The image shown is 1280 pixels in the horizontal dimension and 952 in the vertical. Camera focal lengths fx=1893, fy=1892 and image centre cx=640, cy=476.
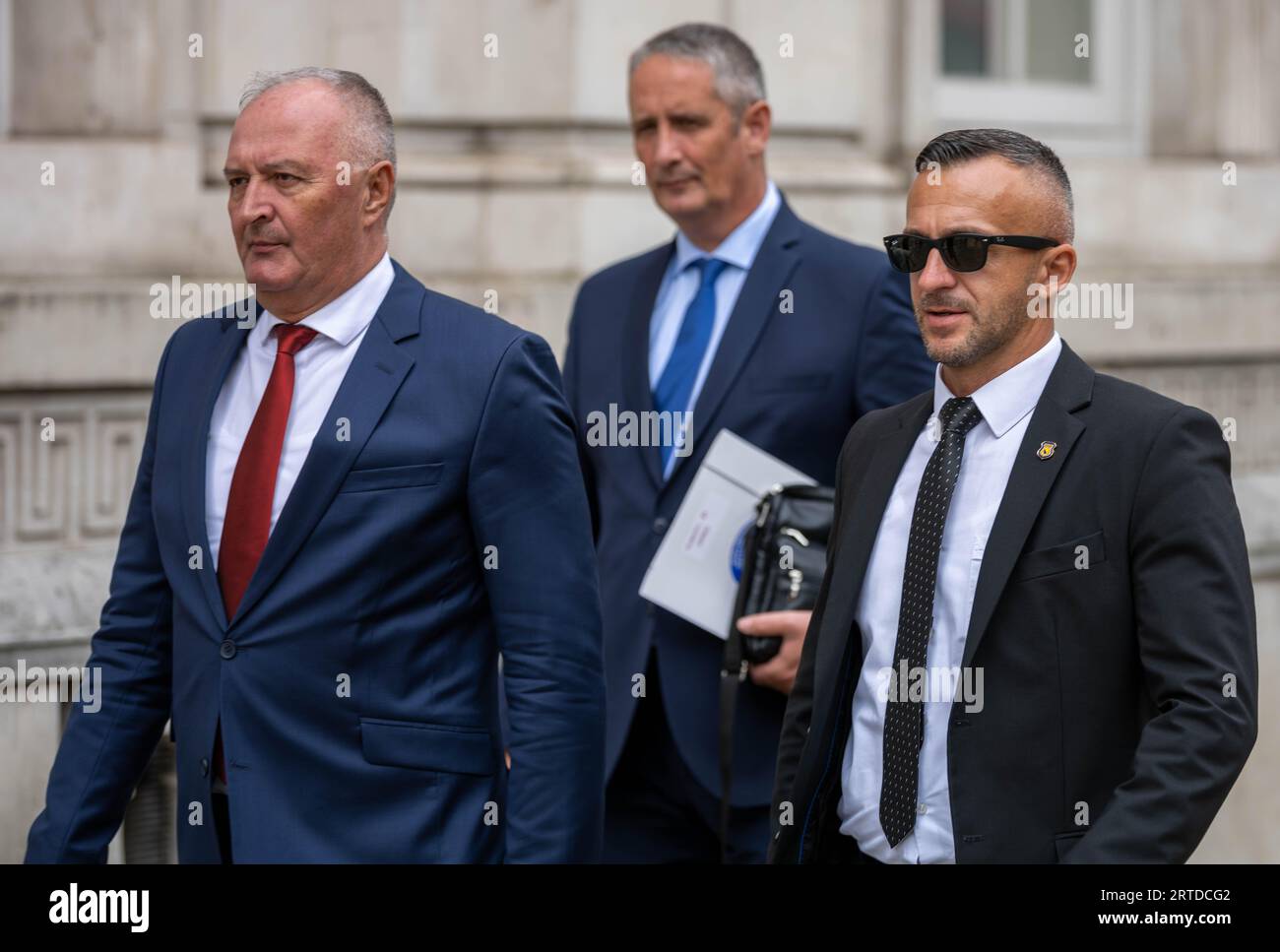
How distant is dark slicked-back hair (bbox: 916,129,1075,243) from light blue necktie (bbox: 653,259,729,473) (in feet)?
4.75

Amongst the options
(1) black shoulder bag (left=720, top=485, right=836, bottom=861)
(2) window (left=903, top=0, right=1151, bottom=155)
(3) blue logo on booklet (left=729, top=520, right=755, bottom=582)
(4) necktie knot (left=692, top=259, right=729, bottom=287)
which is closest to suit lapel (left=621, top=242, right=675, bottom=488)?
(4) necktie knot (left=692, top=259, right=729, bottom=287)

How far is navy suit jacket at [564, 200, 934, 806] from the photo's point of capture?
4.15 meters

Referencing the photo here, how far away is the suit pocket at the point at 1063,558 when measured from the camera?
8.94ft

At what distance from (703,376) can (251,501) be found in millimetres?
1498

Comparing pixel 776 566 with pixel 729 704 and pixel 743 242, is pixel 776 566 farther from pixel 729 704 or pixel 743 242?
pixel 743 242

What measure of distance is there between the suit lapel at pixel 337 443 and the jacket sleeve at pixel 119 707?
0.35 meters

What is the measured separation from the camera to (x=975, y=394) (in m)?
2.91

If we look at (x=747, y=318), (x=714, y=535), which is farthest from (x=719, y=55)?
(x=714, y=535)

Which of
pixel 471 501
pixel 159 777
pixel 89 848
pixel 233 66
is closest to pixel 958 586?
pixel 471 501

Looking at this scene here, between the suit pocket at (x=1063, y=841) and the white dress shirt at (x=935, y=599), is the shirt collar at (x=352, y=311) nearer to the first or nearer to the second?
the white dress shirt at (x=935, y=599)

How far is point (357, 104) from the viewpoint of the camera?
3.16m

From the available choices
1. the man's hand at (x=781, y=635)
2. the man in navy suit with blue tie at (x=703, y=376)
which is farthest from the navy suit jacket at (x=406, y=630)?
the man in navy suit with blue tie at (x=703, y=376)

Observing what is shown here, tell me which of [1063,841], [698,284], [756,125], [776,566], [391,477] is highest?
[756,125]
